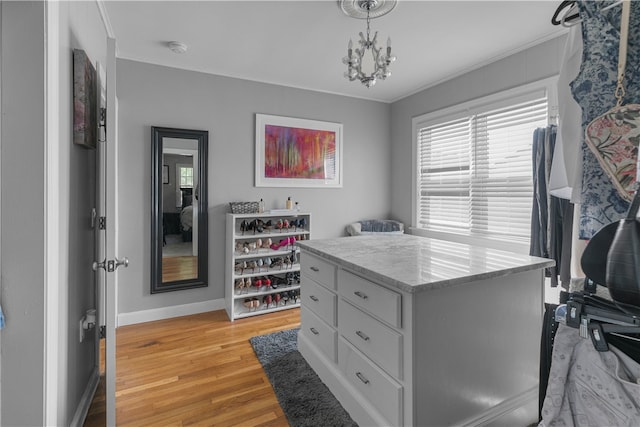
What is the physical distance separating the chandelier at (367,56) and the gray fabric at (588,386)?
1.75 m

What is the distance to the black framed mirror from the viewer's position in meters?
3.16

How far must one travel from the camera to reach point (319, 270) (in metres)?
2.07

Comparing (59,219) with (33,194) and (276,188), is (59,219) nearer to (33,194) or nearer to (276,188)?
(33,194)

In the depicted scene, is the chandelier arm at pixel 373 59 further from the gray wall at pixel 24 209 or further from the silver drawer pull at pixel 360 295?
the gray wall at pixel 24 209

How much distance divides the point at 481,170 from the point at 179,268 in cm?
337

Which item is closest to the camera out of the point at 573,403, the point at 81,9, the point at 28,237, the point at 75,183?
the point at 573,403

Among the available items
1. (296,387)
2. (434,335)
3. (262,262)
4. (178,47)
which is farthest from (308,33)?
(296,387)

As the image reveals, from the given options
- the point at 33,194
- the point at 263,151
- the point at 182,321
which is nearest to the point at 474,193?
the point at 263,151

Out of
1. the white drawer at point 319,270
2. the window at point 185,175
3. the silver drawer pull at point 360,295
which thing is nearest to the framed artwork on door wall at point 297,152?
the window at point 185,175

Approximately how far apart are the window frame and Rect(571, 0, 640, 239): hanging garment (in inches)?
73.2

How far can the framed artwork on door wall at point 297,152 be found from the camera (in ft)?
12.0

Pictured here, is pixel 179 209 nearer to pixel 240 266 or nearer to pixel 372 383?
pixel 240 266

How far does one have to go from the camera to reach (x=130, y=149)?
10.0 ft

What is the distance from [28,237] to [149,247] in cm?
214
